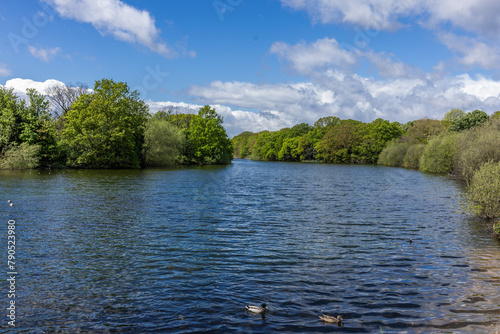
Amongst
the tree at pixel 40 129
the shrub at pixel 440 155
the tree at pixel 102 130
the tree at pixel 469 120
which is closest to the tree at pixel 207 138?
the tree at pixel 102 130

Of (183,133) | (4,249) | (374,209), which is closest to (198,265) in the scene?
(4,249)

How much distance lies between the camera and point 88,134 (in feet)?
217

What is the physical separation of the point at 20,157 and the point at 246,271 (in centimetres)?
5891

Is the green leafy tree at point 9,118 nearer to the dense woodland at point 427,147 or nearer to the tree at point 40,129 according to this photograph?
the tree at point 40,129

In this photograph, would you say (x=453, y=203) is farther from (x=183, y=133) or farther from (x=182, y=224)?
(x=183, y=133)

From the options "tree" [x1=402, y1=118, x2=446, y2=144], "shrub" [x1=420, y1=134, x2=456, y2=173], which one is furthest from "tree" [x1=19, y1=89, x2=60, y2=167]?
"tree" [x1=402, y1=118, x2=446, y2=144]

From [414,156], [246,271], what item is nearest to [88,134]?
[246,271]

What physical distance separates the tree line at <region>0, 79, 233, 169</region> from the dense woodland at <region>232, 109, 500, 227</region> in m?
59.0

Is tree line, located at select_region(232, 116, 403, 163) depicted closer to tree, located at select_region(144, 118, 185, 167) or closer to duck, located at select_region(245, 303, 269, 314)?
tree, located at select_region(144, 118, 185, 167)

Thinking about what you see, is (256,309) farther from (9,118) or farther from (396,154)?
(396,154)

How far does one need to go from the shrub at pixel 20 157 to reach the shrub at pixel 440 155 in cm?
7408

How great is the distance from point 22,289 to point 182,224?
10.2m

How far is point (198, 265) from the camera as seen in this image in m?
13.0

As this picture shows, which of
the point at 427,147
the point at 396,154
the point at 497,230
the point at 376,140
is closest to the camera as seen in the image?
the point at 497,230
